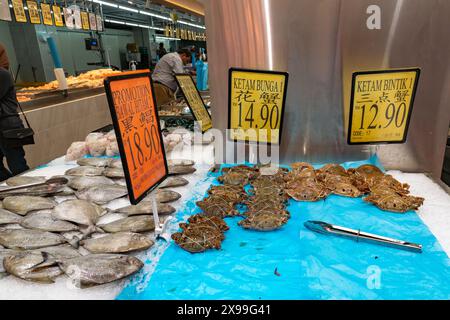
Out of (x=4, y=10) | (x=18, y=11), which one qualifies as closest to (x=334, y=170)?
(x=4, y=10)

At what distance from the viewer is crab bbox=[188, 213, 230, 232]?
158 centimetres

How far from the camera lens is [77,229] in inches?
64.0

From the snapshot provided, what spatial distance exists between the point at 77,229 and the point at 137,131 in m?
0.67

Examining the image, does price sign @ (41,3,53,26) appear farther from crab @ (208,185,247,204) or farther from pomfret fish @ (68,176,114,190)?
crab @ (208,185,247,204)

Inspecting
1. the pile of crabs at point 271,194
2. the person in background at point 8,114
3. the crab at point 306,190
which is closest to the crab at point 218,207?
the pile of crabs at point 271,194

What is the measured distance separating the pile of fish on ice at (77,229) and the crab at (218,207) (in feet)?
0.61

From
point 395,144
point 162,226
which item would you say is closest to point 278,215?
point 162,226

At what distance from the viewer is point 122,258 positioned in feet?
4.22

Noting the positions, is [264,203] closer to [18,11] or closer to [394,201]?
[394,201]

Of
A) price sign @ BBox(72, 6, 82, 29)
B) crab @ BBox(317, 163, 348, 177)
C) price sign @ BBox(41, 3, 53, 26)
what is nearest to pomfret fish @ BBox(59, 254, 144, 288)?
crab @ BBox(317, 163, 348, 177)

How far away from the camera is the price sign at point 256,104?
2.22m

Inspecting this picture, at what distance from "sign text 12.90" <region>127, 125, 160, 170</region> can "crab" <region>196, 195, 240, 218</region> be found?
1.41 feet

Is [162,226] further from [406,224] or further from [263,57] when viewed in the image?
[263,57]

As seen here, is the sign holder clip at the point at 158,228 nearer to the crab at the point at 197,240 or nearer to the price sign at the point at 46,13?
the crab at the point at 197,240
